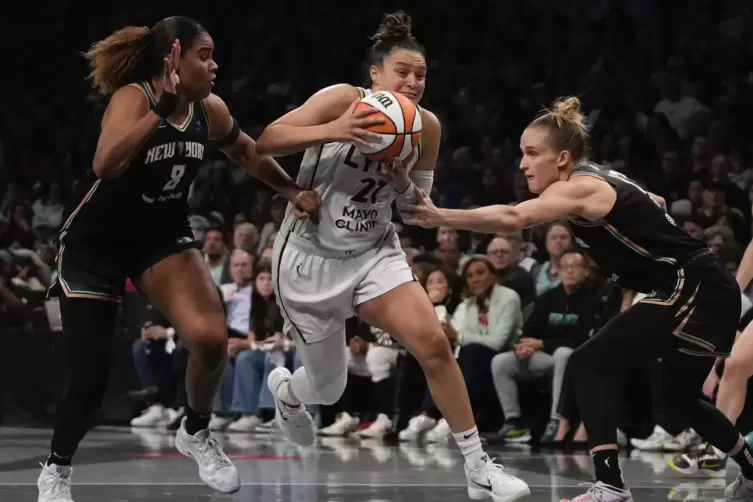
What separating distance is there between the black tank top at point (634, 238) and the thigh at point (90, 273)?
1.81 meters

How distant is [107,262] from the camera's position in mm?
4605

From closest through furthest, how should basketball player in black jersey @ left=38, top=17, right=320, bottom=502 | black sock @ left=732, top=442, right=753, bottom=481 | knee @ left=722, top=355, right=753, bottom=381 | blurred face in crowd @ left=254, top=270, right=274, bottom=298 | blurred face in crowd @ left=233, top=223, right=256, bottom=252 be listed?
basketball player in black jersey @ left=38, top=17, right=320, bottom=502, black sock @ left=732, top=442, right=753, bottom=481, knee @ left=722, top=355, right=753, bottom=381, blurred face in crowd @ left=254, top=270, right=274, bottom=298, blurred face in crowd @ left=233, top=223, right=256, bottom=252

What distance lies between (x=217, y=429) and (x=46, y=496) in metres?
4.45

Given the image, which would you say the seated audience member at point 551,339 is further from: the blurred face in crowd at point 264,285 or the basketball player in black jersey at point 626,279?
the basketball player in black jersey at point 626,279

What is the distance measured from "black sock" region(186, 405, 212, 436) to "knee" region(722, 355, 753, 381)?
8.05ft

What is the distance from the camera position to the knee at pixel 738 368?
546 centimetres

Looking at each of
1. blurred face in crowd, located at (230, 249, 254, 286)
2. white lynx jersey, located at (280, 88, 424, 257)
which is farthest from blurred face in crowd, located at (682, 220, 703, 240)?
white lynx jersey, located at (280, 88, 424, 257)

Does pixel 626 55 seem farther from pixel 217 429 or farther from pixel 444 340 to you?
pixel 444 340

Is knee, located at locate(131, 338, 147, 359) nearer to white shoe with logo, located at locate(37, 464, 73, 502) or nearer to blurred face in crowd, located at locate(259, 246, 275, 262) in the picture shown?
blurred face in crowd, located at locate(259, 246, 275, 262)

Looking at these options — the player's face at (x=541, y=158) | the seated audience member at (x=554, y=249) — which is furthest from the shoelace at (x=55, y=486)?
the seated audience member at (x=554, y=249)

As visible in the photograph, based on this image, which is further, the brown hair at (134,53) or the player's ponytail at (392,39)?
the player's ponytail at (392,39)

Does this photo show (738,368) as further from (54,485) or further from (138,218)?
(54,485)

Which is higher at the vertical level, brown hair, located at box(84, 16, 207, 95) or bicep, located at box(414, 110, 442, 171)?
brown hair, located at box(84, 16, 207, 95)

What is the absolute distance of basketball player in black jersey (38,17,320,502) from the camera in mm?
4457
